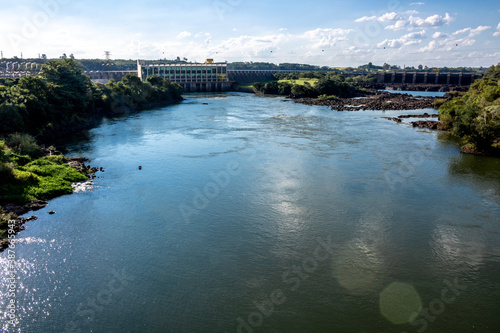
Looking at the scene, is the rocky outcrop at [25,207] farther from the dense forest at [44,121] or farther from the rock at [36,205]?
the dense forest at [44,121]

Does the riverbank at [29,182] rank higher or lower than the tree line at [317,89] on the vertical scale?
lower

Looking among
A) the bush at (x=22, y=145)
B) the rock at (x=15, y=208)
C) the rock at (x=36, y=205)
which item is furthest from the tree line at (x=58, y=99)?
the rock at (x=15, y=208)

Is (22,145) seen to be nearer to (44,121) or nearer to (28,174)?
(28,174)

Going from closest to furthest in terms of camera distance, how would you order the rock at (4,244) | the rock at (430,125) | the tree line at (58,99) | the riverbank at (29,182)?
the rock at (4,244)
the riverbank at (29,182)
the tree line at (58,99)
the rock at (430,125)

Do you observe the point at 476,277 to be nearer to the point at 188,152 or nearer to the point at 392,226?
the point at 392,226

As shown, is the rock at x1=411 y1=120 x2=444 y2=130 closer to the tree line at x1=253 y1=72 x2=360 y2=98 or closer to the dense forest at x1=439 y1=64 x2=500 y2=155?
the dense forest at x1=439 y1=64 x2=500 y2=155

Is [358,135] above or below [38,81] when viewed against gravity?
below

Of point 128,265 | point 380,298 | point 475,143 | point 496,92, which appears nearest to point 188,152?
point 128,265
